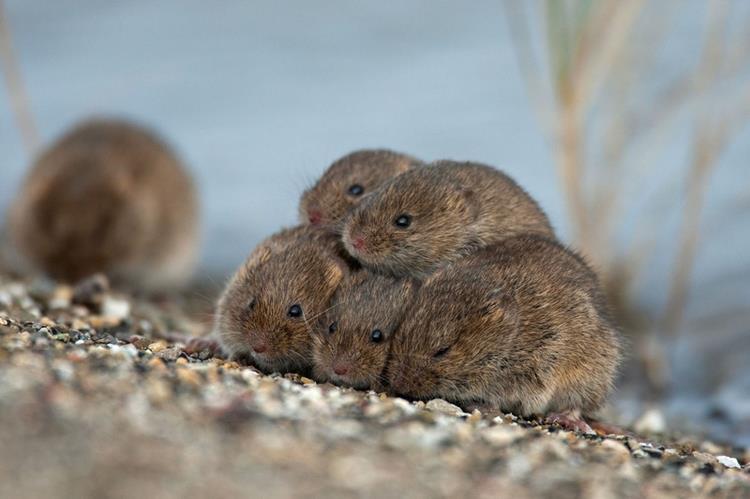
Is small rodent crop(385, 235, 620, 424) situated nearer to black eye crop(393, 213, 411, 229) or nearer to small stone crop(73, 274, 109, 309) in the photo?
black eye crop(393, 213, 411, 229)

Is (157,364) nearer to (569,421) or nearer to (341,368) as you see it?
(341,368)

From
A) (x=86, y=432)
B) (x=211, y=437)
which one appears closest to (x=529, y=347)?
(x=211, y=437)

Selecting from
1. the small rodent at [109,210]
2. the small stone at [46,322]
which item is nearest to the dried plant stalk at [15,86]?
the small rodent at [109,210]

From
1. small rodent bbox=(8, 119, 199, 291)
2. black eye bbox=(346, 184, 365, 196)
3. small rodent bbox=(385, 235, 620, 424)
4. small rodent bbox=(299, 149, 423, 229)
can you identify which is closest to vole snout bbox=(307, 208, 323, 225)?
small rodent bbox=(299, 149, 423, 229)

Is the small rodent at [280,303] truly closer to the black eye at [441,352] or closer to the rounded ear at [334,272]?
the rounded ear at [334,272]

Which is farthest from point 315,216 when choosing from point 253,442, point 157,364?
point 253,442

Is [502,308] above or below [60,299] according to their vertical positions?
above

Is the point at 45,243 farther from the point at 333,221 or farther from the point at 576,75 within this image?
the point at 576,75
